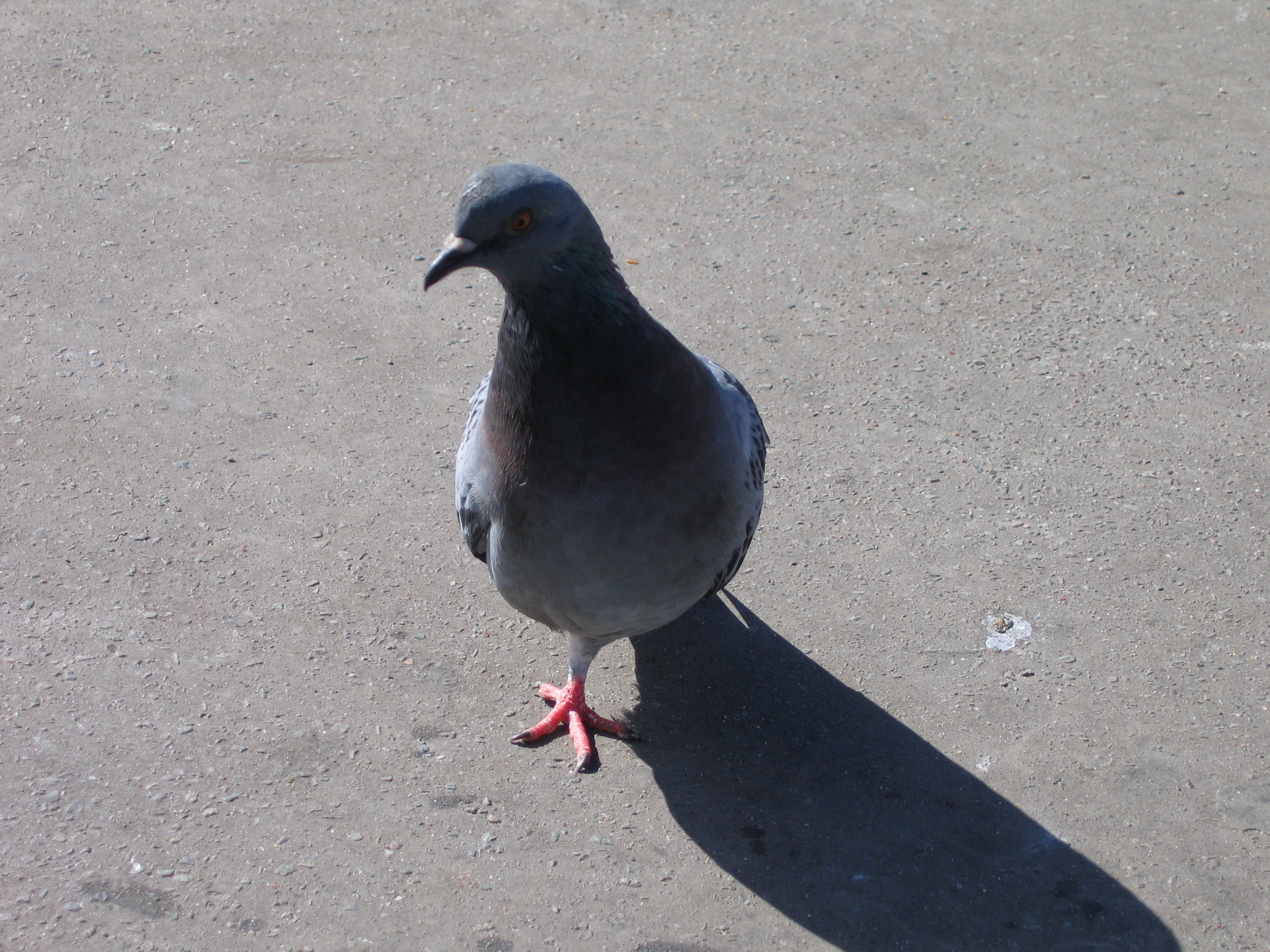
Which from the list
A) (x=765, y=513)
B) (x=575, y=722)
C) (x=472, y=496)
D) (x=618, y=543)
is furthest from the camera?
(x=765, y=513)

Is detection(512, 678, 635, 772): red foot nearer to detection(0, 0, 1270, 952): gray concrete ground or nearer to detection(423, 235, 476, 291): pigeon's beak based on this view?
detection(0, 0, 1270, 952): gray concrete ground

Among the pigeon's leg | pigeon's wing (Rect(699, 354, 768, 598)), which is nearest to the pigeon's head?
pigeon's wing (Rect(699, 354, 768, 598))

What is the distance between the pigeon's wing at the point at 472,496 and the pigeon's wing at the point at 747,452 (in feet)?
2.22

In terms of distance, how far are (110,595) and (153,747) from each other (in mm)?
689

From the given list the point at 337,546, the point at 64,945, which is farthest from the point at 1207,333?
the point at 64,945

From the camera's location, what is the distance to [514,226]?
267 centimetres

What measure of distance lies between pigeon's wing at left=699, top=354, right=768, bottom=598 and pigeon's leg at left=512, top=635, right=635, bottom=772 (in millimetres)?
451

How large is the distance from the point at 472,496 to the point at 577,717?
2.67ft

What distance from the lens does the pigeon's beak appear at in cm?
270

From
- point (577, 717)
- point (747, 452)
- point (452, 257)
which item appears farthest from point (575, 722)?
point (452, 257)

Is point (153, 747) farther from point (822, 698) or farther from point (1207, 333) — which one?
point (1207, 333)

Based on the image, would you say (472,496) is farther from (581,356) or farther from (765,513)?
(765,513)

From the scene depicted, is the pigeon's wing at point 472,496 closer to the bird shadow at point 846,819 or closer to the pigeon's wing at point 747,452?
the pigeon's wing at point 747,452

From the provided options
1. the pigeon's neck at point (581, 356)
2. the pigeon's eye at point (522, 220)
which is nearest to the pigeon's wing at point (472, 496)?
the pigeon's neck at point (581, 356)
